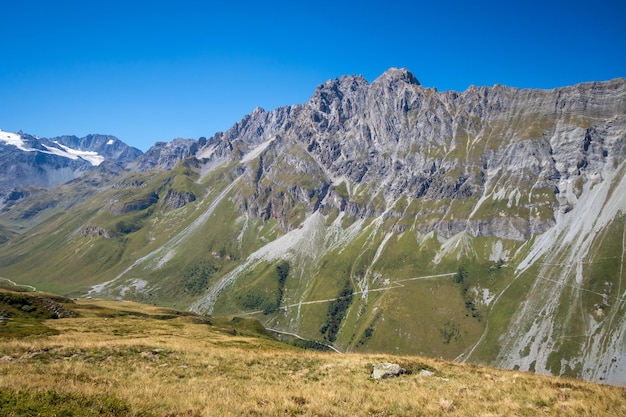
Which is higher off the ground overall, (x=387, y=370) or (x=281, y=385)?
(x=387, y=370)

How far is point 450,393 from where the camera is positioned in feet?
71.2

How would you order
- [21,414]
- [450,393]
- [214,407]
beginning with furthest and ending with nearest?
[450,393] < [214,407] < [21,414]

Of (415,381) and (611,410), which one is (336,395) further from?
(611,410)

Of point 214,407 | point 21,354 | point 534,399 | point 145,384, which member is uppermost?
point 534,399

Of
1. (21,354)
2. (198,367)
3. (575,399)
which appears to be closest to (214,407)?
(198,367)

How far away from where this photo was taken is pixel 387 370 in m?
27.6

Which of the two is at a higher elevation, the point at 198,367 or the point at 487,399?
the point at 487,399

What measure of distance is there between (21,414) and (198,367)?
15.6 meters

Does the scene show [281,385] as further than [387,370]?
No

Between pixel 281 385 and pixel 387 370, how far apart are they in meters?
9.10

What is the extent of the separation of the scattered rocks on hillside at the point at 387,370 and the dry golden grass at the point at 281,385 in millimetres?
721

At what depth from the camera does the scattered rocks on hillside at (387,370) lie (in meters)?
26.9

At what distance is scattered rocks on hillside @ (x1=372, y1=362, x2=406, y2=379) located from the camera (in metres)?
26.9

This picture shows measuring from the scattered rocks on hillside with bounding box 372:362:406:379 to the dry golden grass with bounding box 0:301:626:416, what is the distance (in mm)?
721
